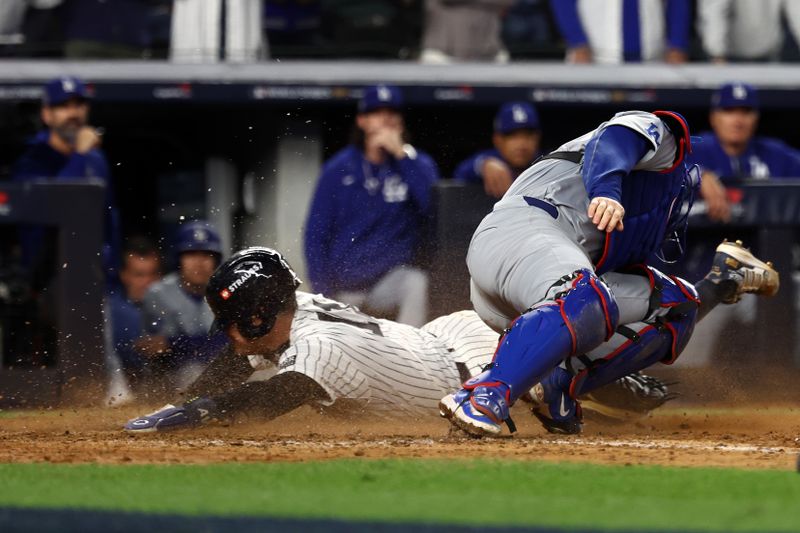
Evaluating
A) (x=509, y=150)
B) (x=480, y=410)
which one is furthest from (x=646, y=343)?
(x=509, y=150)

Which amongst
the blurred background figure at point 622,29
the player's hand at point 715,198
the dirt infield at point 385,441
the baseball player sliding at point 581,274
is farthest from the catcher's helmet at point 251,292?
the blurred background figure at point 622,29

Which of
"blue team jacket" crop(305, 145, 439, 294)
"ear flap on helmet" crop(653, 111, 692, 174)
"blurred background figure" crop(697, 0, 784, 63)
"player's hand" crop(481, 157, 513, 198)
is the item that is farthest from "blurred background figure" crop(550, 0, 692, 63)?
"ear flap on helmet" crop(653, 111, 692, 174)

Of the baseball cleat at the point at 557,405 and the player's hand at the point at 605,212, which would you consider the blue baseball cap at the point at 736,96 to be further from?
the player's hand at the point at 605,212

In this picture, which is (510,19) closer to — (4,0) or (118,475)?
(4,0)

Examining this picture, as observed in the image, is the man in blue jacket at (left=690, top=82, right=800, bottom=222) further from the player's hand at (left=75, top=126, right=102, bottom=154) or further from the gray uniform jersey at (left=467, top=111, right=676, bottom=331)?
the player's hand at (left=75, top=126, right=102, bottom=154)

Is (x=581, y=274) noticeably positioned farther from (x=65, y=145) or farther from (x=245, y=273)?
(x=65, y=145)
